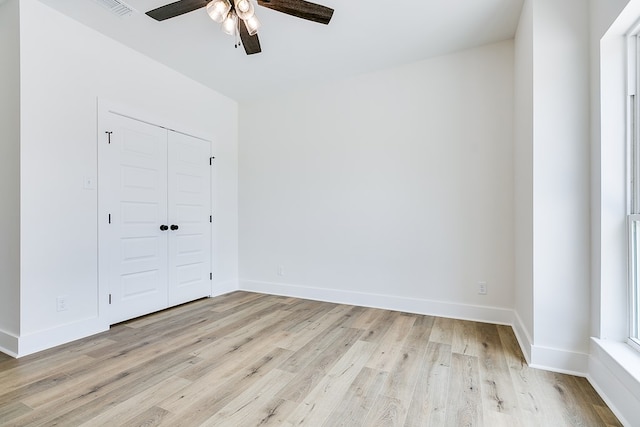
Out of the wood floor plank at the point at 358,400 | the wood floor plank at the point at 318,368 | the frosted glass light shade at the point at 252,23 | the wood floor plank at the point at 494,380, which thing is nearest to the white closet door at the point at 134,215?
the frosted glass light shade at the point at 252,23

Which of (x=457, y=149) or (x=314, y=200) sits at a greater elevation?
(x=457, y=149)

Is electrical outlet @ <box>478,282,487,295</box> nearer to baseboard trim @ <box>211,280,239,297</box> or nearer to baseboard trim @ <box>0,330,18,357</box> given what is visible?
baseboard trim @ <box>211,280,239,297</box>

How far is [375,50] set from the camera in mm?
3166

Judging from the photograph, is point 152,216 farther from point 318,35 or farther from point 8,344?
point 318,35

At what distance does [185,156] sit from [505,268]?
376cm

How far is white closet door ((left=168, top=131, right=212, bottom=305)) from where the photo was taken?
11.9 ft

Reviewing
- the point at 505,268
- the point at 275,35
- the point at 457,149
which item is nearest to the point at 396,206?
the point at 457,149

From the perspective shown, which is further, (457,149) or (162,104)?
(162,104)

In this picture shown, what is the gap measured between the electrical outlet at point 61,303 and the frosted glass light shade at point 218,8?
2571 millimetres

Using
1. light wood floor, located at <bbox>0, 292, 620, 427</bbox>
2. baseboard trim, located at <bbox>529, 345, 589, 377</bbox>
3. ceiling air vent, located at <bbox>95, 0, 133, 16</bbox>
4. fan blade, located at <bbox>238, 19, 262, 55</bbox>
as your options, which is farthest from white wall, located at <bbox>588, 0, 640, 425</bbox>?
ceiling air vent, located at <bbox>95, 0, 133, 16</bbox>

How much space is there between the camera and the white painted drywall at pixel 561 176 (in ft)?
6.72

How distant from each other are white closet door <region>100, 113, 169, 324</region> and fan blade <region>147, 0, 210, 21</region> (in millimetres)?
1326

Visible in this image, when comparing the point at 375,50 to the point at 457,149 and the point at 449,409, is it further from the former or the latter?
the point at 449,409

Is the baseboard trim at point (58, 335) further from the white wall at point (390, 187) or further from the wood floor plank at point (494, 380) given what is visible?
the wood floor plank at point (494, 380)
